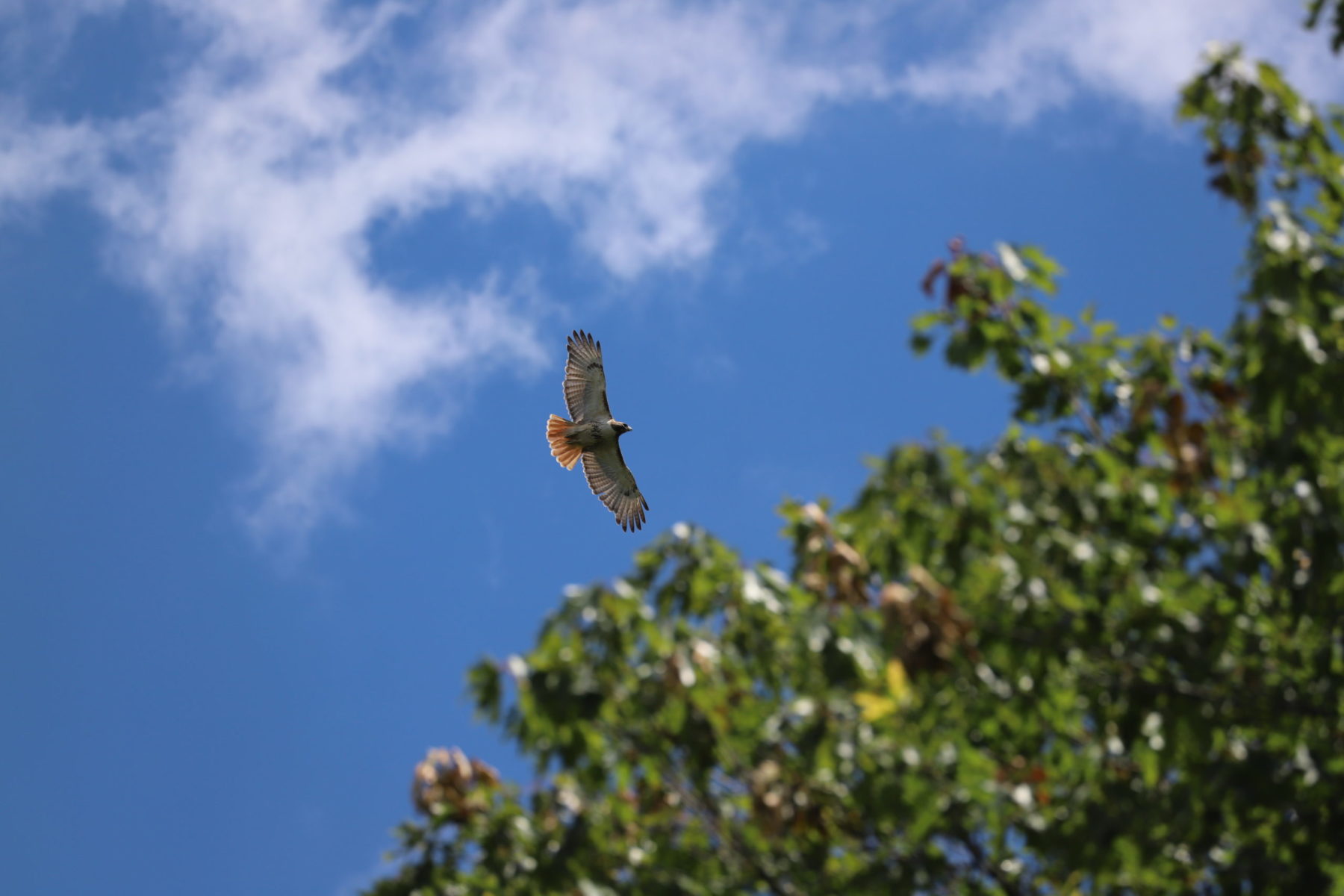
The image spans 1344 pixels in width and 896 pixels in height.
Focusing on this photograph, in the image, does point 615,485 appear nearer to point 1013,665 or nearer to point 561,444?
point 561,444

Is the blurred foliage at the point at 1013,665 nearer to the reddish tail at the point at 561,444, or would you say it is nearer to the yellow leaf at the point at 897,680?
the yellow leaf at the point at 897,680

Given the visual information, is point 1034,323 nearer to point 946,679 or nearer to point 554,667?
point 946,679

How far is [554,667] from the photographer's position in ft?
25.6

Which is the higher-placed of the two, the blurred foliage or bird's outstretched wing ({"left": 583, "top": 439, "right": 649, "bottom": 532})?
bird's outstretched wing ({"left": 583, "top": 439, "right": 649, "bottom": 532})

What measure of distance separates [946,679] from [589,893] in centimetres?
221

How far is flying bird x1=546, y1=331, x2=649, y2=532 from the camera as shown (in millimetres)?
18875

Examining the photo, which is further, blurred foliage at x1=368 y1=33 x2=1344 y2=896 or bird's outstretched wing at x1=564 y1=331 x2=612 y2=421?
bird's outstretched wing at x1=564 y1=331 x2=612 y2=421

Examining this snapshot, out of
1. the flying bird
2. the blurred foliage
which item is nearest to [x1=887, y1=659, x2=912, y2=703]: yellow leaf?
the blurred foliage

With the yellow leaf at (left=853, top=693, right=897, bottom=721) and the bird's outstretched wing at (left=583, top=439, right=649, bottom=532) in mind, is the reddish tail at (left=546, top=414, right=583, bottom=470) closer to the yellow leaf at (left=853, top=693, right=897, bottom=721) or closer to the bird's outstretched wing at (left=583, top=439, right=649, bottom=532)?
the bird's outstretched wing at (left=583, top=439, right=649, bottom=532)

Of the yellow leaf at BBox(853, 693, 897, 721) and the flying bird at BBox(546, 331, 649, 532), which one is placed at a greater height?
the flying bird at BBox(546, 331, 649, 532)

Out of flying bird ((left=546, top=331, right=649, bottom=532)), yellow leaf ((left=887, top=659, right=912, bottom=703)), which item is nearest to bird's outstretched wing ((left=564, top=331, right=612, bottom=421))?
flying bird ((left=546, top=331, right=649, bottom=532))

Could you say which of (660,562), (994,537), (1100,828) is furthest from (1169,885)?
(660,562)

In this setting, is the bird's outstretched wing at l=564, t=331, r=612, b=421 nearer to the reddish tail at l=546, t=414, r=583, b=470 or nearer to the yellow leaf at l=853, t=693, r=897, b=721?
the reddish tail at l=546, t=414, r=583, b=470

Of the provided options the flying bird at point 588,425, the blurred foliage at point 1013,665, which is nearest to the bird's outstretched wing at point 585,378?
the flying bird at point 588,425
